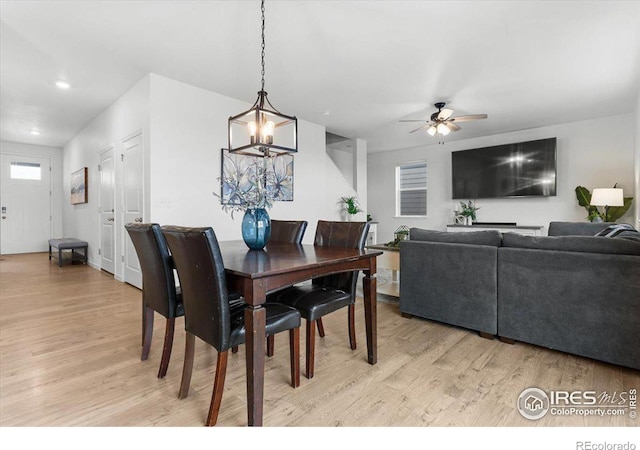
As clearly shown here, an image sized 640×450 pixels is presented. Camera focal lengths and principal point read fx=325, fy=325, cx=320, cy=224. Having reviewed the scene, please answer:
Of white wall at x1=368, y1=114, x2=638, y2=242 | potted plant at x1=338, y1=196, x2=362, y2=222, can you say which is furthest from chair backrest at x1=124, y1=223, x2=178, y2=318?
white wall at x1=368, y1=114, x2=638, y2=242

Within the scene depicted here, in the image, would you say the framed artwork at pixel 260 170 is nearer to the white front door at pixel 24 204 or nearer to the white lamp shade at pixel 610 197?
the white lamp shade at pixel 610 197

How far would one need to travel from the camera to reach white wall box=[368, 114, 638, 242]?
17.2ft

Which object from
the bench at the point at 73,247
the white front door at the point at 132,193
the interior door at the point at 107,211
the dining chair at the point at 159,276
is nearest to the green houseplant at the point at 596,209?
the dining chair at the point at 159,276

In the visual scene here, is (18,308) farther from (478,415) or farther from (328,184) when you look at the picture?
(328,184)

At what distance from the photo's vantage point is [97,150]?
5.37 m

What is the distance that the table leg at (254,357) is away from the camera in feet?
4.48

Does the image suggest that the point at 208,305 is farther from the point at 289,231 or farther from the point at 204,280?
the point at 289,231

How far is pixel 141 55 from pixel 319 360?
11.0ft

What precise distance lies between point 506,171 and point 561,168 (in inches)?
33.4

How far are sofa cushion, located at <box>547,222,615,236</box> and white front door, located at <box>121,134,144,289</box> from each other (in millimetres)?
5362

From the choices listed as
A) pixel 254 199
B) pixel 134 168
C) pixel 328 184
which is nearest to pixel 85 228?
pixel 134 168

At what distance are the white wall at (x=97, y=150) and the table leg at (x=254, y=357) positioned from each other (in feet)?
9.66
